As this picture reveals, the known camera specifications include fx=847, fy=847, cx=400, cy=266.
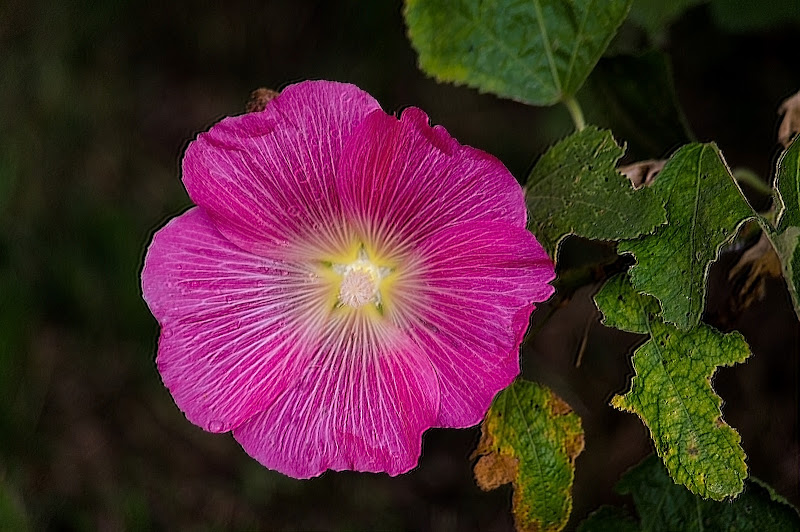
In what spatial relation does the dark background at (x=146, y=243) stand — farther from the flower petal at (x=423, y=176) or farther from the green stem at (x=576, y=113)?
the flower petal at (x=423, y=176)

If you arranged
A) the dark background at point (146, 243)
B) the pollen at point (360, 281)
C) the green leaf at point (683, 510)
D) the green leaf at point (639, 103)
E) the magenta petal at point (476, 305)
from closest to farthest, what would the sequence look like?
the magenta petal at point (476, 305) → the pollen at point (360, 281) → the green leaf at point (683, 510) → the green leaf at point (639, 103) → the dark background at point (146, 243)

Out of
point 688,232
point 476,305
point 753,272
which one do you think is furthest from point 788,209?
point 476,305

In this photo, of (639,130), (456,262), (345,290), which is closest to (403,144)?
(456,262)

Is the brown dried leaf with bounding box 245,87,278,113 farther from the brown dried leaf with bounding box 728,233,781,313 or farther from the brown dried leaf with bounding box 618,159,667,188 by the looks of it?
the brown dried leaf with bounding box 728,233,781,313

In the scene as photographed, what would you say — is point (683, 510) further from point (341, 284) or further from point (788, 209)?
point (341, 284)

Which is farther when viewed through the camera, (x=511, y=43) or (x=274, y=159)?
(x=511, y=43)

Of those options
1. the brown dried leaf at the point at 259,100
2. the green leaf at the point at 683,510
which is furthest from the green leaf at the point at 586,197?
the green leaf at the point at 683,510
